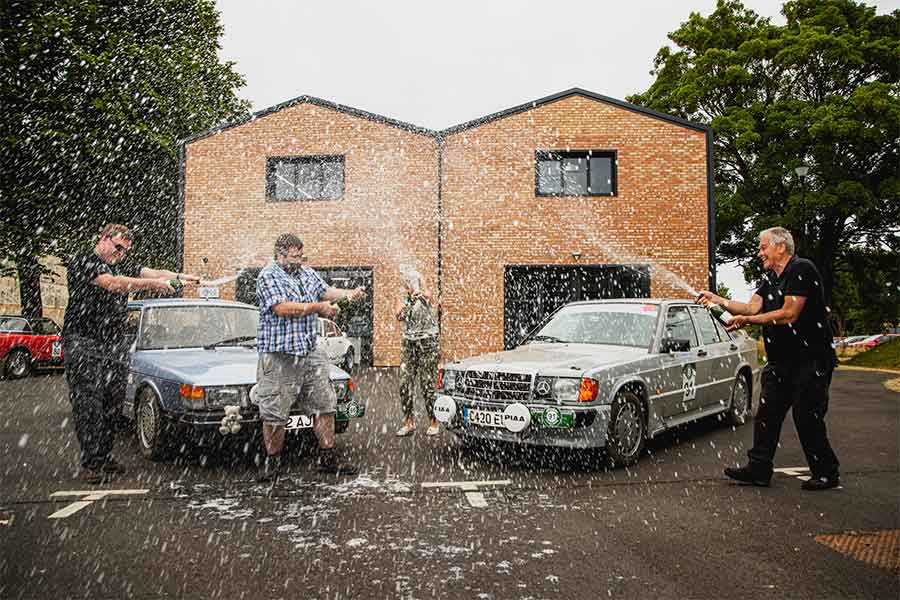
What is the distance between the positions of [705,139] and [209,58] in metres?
17.9

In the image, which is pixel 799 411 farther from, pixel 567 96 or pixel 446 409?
pixel 567 96

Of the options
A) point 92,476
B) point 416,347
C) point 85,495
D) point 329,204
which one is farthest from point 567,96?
point 85,495

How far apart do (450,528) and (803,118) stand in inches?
998

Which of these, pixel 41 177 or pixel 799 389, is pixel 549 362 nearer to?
pixel 799 389

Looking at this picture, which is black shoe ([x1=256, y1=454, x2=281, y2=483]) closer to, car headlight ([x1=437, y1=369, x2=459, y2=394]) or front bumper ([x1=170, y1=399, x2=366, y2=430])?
front bumper ([x1=170, y1=399, x2=366, y2=430])

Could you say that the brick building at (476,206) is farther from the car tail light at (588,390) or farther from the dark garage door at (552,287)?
the car tail light at (588,390)

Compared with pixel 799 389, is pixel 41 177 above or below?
above

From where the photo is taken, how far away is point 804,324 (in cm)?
482

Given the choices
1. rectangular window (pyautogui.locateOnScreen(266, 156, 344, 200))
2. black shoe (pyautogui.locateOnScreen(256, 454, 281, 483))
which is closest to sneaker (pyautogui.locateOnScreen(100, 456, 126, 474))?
black shoe (pyautogui.locateOnScreen(256, 454, 281, 483))

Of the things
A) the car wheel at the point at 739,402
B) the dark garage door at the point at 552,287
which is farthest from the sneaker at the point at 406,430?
the dark garage door at the point at 552,287

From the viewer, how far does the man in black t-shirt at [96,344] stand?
536 centimetres

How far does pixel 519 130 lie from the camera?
56.6 ft

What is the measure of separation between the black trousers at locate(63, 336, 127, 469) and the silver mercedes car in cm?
280

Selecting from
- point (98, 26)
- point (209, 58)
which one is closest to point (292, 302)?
point (98, 26)
